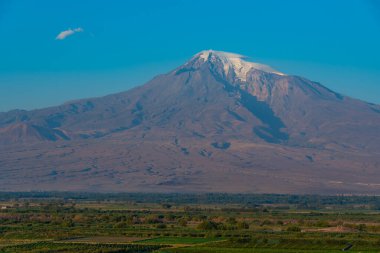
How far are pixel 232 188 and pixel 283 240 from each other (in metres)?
129

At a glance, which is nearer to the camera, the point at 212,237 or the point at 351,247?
the point at 351,247

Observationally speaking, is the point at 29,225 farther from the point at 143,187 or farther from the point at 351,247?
the point at 143,187

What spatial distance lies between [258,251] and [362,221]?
3423cm

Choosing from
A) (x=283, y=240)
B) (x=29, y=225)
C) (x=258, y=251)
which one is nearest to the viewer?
(x=258, y=251)

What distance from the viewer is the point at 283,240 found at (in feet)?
204

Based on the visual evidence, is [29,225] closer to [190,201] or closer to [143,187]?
[190,201]

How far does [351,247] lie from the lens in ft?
190

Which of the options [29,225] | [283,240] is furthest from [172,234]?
[29,225]

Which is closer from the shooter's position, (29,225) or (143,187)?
(29,225)

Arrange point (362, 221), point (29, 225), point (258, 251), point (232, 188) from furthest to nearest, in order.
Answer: point (232, 188), point (362, 221), point (29, 225), point (258, 251)

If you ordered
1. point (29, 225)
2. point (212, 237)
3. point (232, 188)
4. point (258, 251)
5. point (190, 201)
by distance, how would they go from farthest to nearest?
point (232, 188) < point (190, 201) < point (29, 225) < point (212, 237) < point (258, 251)

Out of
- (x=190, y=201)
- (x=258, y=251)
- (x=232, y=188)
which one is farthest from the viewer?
(x=232, y=188)

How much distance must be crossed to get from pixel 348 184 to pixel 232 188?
26.8 metres

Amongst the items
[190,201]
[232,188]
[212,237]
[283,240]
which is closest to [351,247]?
[283,240]
